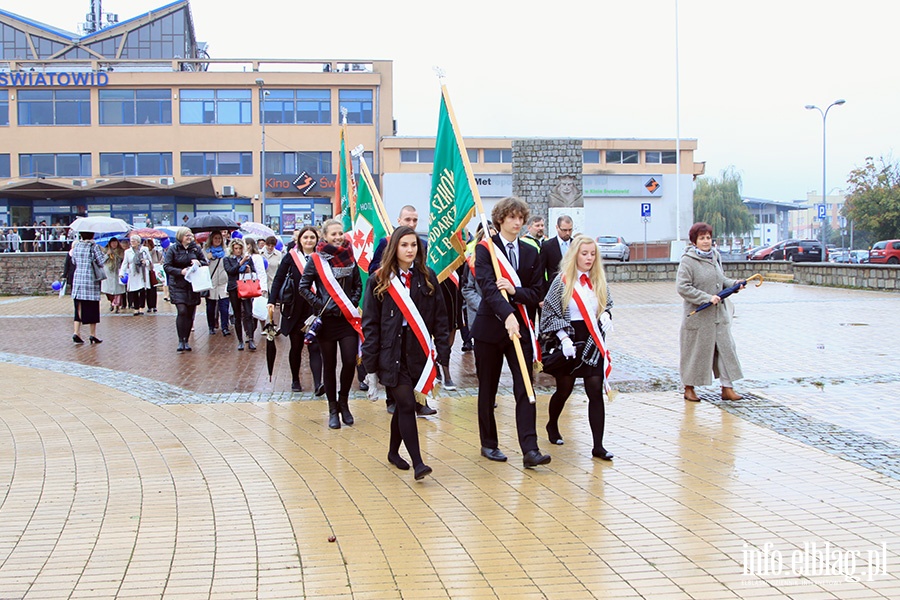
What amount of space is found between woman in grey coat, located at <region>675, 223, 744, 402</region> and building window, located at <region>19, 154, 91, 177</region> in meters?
53.5

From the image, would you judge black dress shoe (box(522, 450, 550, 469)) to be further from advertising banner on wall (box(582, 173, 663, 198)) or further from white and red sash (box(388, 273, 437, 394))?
advertising banner on wall (box(582, 173, 663, 198))

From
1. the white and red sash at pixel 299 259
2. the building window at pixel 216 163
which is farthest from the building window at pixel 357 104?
the white and red sash at pixel 299 259

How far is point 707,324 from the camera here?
898 cm

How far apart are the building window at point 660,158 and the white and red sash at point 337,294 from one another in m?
57.9

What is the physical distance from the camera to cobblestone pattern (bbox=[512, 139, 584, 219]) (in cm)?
2920

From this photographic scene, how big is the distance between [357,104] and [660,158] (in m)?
21.9

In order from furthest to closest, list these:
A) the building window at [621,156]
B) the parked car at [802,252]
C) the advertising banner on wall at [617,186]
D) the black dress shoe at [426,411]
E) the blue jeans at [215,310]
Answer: the building window at [621,156]
the advertising banner on wall at [617,186]
the parked car at [802,252]
the blue jeans at [215,310]
the black dress shoe at [426,411]

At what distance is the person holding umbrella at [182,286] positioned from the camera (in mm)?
13844

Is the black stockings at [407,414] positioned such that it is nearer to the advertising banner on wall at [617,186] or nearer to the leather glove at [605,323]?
the leather glove at [605,323]

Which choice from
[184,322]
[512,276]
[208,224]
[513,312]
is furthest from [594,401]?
[208,224]

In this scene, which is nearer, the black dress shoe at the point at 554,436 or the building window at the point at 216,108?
the black dress shoe at the point at 554,436

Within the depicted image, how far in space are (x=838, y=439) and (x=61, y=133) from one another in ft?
185

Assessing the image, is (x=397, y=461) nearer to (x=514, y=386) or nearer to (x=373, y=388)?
(x=514, y=386)

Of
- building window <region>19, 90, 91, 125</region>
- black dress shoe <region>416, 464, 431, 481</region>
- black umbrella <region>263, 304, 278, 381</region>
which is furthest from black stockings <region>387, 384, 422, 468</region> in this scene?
building window <region>19, 90, 91, 125</region>
